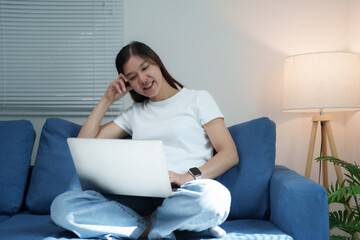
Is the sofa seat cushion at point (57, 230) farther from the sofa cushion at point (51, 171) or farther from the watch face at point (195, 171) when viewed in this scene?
the watch face at point (195, 171)

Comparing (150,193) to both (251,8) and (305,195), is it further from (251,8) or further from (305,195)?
(251,8)

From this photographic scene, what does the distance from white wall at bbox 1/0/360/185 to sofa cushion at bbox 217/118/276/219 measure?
0.68m

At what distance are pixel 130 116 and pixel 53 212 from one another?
698 millimetres

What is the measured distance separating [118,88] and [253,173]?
78 cm

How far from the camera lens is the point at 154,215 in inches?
55.3

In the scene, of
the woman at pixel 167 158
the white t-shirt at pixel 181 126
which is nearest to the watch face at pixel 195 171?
the woman at pixel 167 158

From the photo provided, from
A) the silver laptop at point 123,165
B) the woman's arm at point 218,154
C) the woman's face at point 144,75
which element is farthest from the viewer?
the woman's face at point 144,75

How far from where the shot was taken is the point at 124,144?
1.22 metres

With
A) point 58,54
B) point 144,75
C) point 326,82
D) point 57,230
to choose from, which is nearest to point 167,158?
point 144,75

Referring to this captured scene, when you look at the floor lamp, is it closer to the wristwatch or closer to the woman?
the woman

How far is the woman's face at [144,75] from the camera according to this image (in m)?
1.77

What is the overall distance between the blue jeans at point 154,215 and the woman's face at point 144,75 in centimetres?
60

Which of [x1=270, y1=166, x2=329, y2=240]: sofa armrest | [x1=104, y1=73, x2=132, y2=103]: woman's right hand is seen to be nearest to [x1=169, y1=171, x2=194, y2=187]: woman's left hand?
[x1=270, y1=166, x2=329, y2=240]: sofa armrest

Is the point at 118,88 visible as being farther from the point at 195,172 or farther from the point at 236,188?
the point at 236,188
